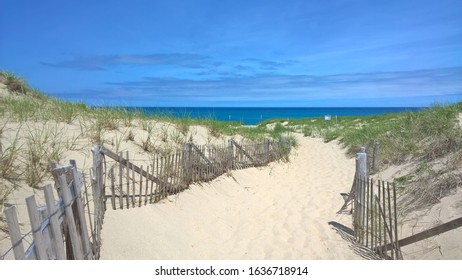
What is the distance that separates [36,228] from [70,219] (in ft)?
2.91

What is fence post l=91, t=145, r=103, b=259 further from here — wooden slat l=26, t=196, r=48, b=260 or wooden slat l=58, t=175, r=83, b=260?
wooden slat l=26, t=196, r=48, b=260

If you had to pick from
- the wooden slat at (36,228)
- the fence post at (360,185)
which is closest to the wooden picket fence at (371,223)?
the fence post at (360,185)

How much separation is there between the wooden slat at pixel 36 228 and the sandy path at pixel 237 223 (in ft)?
6.99

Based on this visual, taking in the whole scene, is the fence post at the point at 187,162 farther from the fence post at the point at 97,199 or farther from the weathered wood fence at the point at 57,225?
the weathered wood fence at the point at 57,225

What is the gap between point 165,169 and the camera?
6773mm

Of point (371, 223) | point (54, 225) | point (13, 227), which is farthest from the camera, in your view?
point (371, 223)

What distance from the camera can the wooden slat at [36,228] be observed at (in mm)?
2411

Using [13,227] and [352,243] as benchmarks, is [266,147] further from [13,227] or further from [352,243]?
[13,227]

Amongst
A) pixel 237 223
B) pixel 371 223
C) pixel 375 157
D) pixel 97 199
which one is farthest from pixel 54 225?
pixel 375 157

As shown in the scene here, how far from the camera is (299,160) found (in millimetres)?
13641

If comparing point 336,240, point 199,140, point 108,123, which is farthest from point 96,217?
point 199,140

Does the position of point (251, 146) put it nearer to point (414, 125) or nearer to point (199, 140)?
point (199, 140)

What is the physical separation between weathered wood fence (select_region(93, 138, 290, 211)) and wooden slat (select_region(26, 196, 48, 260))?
239cm
